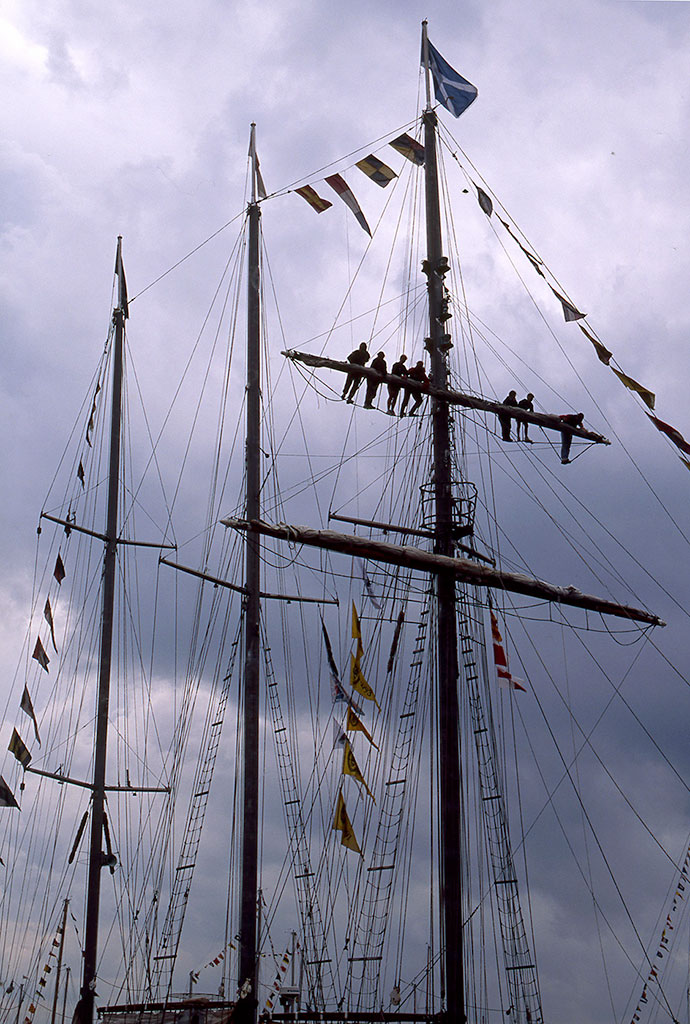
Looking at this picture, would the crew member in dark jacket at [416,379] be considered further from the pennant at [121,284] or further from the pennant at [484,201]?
the pennant at [121,284]

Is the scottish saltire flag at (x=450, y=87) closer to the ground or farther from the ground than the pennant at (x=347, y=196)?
farther from the ground

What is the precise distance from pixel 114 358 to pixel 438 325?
42.6 ft

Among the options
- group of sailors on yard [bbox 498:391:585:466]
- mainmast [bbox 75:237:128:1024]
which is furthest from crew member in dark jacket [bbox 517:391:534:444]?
mainmast [bbox 75:237:128:1024]

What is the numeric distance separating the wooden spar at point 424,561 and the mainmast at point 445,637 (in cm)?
50

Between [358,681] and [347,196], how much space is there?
11987 millimetres

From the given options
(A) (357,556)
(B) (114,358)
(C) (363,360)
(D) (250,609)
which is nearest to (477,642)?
(A) (357,556)

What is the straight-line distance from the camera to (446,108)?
34438 millimetres

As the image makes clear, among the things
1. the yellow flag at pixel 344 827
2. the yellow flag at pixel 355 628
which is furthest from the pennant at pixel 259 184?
the yellow flag at pixel 344 827

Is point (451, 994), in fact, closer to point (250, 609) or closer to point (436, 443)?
point (250, 609)

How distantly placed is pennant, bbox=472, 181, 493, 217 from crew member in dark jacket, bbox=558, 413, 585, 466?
19.2ft

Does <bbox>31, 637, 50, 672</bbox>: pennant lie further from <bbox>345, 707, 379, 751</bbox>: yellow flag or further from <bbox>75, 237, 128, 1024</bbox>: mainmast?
<bbox>345, 707, 379, 751</bbox>: yellow flag

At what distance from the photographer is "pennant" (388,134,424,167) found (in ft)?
112

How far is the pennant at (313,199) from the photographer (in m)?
33.0

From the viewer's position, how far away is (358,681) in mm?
30109
